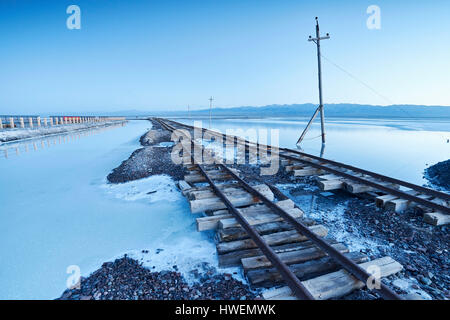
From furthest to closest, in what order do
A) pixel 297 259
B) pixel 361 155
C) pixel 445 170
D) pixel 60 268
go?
pixel 361 155 → pixel 445 170 → pixel 60 268 → pixel 297 259

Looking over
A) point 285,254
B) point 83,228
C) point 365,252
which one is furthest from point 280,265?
point 83,228

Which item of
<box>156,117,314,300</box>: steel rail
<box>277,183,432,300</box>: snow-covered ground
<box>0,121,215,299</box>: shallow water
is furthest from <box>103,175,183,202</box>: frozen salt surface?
<box>277,183,432,300</box>: snow-covered ground

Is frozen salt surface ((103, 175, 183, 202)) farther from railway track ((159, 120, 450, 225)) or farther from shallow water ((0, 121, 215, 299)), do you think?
railway track ((159, 120, 450, 225))

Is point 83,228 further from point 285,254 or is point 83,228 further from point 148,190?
point 285,254
